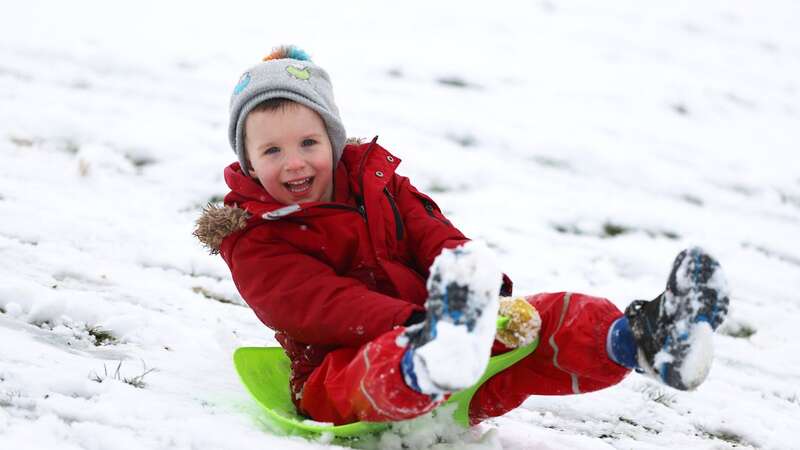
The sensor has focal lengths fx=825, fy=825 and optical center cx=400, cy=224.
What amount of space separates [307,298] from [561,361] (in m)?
0.78

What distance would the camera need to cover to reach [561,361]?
8.00ft

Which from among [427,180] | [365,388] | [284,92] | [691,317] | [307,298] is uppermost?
[284,92]

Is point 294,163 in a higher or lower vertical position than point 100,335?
higher

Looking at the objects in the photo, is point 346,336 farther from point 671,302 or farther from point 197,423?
point 671,302

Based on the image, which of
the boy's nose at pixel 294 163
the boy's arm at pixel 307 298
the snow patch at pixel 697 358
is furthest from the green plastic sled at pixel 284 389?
the boy's nose at pixel 294 163

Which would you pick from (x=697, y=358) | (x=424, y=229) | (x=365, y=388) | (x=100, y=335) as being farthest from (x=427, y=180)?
(x=697, y=358)

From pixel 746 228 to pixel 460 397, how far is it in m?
3.98

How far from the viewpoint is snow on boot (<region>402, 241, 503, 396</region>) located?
6.45ft

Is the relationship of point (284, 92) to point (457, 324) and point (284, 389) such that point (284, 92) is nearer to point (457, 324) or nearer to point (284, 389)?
point (284, 389)

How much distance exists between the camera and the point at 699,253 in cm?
218

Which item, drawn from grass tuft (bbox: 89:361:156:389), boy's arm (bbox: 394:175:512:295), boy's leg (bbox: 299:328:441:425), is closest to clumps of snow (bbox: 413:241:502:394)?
boy's leg (bbox: 299:328:441:425)

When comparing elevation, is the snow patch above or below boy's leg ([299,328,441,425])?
above

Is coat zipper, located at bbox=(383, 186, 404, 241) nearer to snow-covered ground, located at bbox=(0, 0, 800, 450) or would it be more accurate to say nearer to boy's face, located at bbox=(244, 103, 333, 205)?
boy's face, located at bbox=(244, 103, 333, 205)

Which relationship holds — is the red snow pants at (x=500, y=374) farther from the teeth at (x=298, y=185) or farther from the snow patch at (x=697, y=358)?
the teeth at (x=298, y=185)
